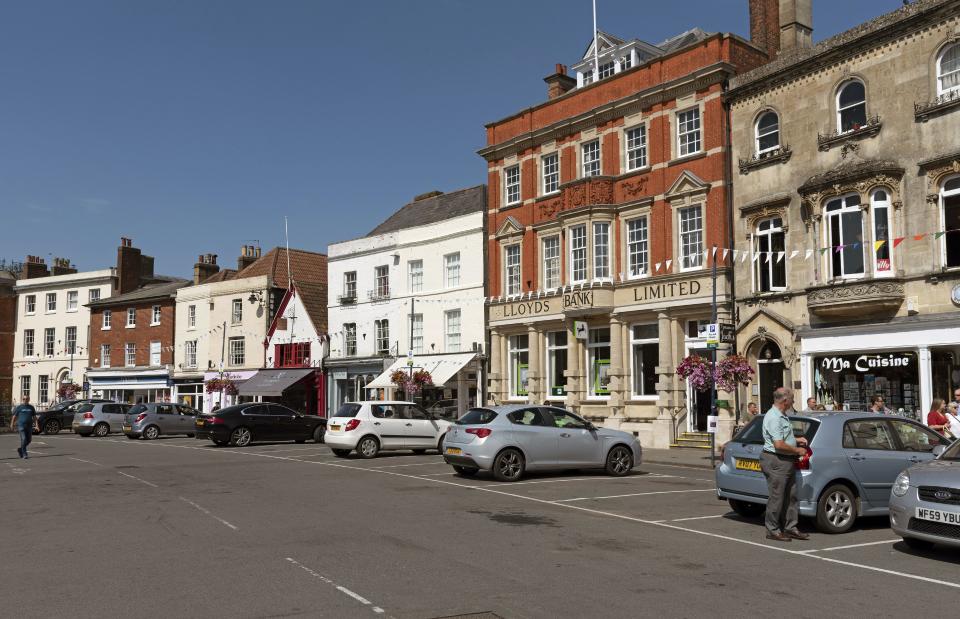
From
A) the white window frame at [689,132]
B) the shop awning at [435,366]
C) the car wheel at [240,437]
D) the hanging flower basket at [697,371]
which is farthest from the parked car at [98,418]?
the white window frame at [689,132]

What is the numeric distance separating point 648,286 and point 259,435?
13.9 m

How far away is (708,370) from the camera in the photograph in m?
22.5

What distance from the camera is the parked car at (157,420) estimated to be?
3431cm

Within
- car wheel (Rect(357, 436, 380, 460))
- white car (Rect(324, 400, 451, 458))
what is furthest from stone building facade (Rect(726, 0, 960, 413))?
car wheel (Rect(357, 436, 380, 460))

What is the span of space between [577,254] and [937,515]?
21286 mm

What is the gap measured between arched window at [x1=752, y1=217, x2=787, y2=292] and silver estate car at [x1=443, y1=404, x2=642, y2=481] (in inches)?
347

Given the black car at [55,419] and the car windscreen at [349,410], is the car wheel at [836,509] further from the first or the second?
the black car at [55,419]

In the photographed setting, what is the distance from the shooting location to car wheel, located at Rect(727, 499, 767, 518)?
12.0m

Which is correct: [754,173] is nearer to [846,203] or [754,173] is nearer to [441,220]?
[846,203]

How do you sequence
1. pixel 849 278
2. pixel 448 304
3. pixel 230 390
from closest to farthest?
1. pixel 849 278
2. pixel 448 304
3. pixel 230 390

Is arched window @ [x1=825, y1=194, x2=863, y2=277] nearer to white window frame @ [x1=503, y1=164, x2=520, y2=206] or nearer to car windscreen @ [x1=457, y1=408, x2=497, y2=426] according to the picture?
car windscreen @ [x1=457, y1=408, x2=497, y2=426]

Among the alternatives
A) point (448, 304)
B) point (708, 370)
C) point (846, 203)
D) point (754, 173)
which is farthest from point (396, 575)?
point (448, 304)

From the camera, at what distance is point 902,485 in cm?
942

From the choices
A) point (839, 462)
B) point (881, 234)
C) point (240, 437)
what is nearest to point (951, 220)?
point (881, 234)
